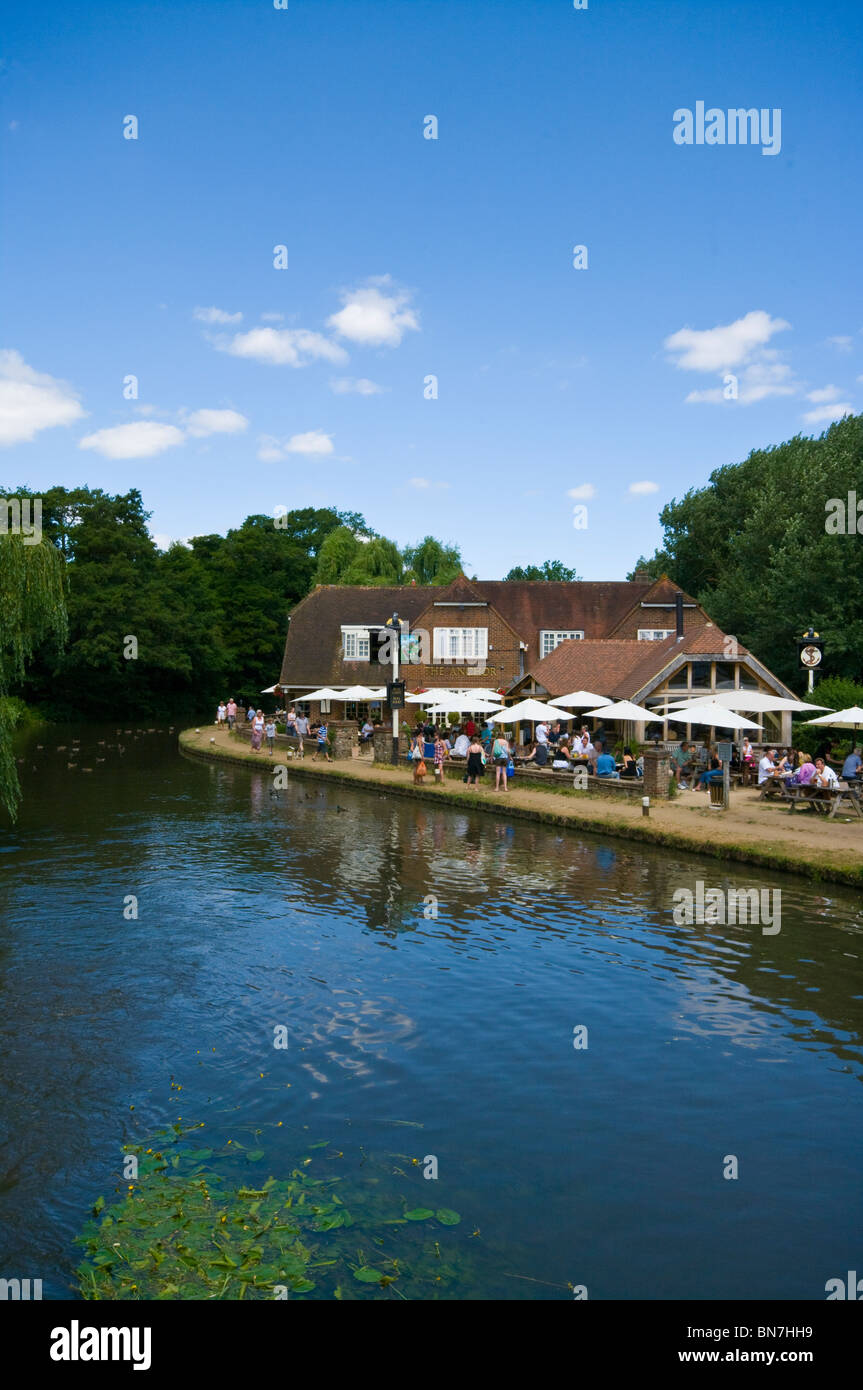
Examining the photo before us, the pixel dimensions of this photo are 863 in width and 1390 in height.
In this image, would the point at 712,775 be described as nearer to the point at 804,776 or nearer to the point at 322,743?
the point at 804,776

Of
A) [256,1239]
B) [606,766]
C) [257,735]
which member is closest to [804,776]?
[606,766]

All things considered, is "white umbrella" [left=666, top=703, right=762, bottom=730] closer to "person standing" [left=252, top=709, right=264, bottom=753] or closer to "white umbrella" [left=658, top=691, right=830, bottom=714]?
"white umbrella" [left=658, top=691, right=830, bottom=714]

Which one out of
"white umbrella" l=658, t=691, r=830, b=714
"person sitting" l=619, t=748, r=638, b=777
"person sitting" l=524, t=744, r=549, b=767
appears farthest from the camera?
"person sitting" l=524, t=744, r=549, b=767

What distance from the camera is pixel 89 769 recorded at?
4097 centimetres

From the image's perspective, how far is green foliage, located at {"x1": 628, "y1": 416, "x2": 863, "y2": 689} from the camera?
125ft

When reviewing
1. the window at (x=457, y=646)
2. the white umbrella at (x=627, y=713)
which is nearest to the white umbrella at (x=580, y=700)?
the white umbrella at (x=627, y=713)

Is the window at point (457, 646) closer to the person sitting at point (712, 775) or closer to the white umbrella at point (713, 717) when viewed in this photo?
the white umbrella at point (713, 717)

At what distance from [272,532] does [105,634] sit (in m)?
29.2

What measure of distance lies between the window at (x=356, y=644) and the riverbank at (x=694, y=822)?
2323cm

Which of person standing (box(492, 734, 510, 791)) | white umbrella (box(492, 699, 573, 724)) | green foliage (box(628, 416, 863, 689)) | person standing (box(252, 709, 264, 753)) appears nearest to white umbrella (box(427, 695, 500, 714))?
white umbrella (box(492, 699, 573, 724))

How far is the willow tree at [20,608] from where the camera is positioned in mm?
20297

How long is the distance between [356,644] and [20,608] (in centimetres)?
3777

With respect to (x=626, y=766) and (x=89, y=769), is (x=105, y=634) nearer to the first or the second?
(x=89, y=769)

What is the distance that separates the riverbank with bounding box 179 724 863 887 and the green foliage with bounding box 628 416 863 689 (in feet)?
43.1
